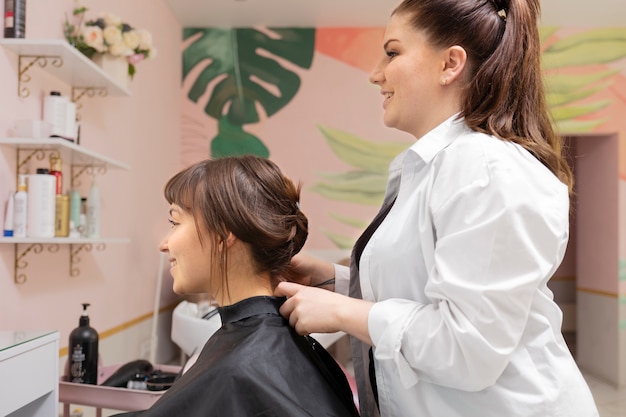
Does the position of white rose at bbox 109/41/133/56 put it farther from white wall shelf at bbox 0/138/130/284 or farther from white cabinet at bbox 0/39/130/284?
white wall shelf at bbox 0/138/130/284

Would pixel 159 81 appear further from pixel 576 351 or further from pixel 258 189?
pixel 576 351

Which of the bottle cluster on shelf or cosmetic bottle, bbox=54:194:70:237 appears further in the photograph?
cosmetic bottle, bbox=54:194:70:237

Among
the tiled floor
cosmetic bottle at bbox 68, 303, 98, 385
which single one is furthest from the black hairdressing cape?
the tiled floor

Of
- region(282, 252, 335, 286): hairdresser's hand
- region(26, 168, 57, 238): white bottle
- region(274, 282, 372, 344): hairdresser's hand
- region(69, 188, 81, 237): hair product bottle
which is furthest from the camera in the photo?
region(69, 188, 81, 237): hair product bottle

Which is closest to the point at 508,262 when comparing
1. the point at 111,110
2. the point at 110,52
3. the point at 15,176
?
the point at 15,176

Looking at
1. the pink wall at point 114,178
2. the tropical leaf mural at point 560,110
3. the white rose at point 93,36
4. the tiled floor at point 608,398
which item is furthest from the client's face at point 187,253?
the tropical leaf mural at point 560,110

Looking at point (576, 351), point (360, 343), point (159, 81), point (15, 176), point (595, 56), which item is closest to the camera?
point (360, 343)

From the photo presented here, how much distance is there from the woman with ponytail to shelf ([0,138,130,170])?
1.56 metres

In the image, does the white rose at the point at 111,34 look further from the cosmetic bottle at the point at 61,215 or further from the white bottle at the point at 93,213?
the cosmetic bottle at the point at 61,215

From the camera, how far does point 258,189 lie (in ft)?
4.89

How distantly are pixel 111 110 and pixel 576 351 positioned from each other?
5217mm

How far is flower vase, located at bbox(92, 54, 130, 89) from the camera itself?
323 centimetres

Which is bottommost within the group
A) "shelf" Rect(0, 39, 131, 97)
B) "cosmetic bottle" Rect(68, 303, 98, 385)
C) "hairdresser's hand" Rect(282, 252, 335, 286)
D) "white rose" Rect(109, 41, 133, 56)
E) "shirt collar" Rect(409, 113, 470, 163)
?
"cosmetic bottle" Rect(68, 303, 98, 385)

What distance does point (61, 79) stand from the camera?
3.08m
